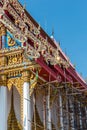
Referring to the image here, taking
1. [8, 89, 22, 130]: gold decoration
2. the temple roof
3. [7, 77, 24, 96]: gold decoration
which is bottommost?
[8, 89, 22, 130]: gold decoration

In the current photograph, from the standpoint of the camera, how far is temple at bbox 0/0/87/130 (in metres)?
10.5

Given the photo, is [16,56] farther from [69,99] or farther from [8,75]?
[69,99]

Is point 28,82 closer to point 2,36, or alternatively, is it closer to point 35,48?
point 35,48

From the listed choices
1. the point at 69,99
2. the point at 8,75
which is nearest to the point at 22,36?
the point at 8,75

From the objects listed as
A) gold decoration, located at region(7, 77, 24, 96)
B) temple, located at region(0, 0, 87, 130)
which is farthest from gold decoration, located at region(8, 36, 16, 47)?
gold decoration, located at region(7, 77, 24, 96)

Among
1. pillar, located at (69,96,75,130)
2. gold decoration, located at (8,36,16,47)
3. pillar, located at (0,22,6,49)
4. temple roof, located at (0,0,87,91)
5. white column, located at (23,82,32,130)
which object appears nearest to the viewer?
white column, located at (23,82,32,130)

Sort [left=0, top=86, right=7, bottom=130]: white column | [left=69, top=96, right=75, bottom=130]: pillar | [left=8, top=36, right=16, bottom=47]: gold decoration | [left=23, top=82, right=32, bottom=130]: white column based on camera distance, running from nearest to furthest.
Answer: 1. [left=23, top=82, right=32, bottom=130]: white column
2. [left=0, top=86, right=7, bottom=130]: white column
3. [left=8, top=36, right=16, bottom=47]: gold decoration
4. [left=69, top=96, right=75, bottom=130]: pillar

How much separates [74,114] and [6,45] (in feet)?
14.4

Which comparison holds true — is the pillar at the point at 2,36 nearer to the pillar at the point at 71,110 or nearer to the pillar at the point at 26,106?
the pillar at the point at 26,106

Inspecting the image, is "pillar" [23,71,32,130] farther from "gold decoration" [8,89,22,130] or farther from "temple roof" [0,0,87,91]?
"gold decoration" [8,89,22,130]

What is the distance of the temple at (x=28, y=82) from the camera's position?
10.5m

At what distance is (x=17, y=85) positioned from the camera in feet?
35.0

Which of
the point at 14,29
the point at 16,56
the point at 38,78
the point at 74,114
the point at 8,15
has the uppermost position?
the point at 8,15

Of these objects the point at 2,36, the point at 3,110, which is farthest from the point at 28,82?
the point at 2,36
